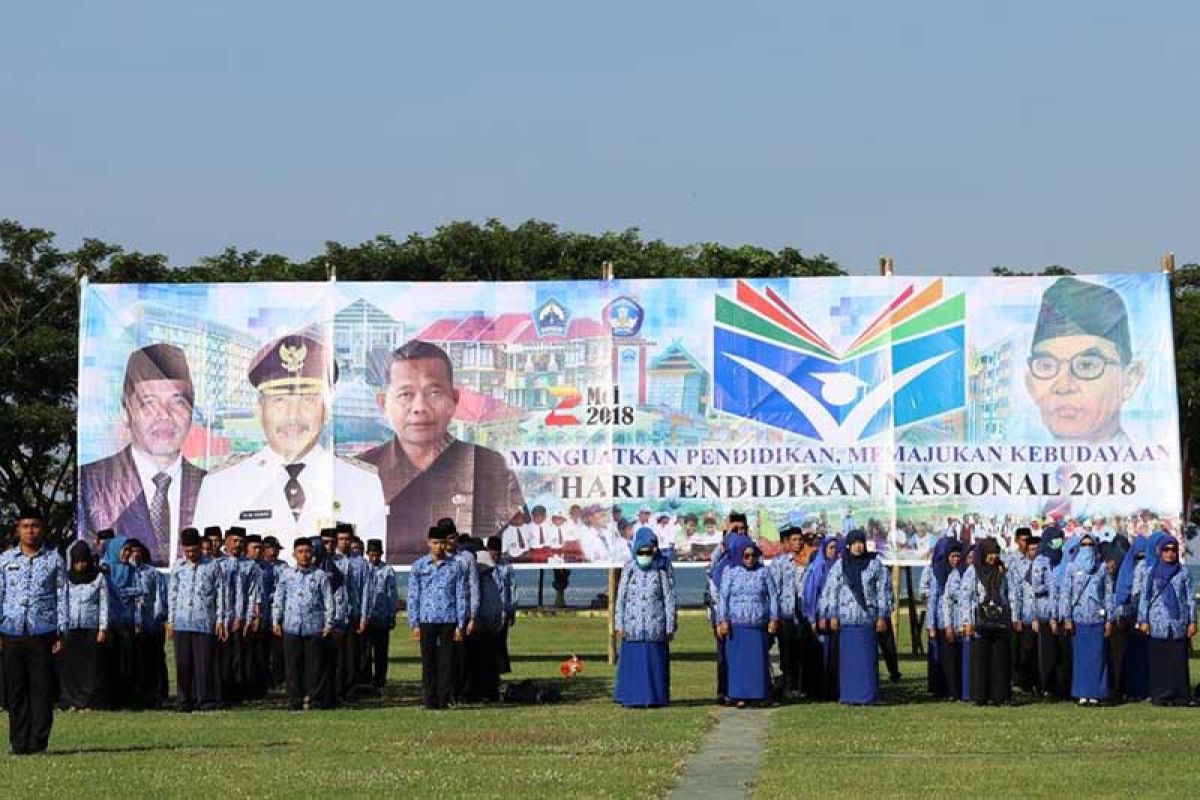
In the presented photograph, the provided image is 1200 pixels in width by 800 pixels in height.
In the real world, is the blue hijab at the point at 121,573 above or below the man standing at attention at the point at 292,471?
below

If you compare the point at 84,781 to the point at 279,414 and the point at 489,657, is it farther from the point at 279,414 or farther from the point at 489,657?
the point at 279,414

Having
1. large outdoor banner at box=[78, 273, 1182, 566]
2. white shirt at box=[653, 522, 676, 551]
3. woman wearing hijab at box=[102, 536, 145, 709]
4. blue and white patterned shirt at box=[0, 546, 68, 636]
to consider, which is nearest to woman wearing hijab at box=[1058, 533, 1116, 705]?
large outdoor banner at box=[78, 273, 1182, 566]

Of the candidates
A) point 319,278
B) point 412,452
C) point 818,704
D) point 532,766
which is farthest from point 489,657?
point 319,278

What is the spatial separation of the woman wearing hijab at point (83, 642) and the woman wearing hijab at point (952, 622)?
8.12 metres

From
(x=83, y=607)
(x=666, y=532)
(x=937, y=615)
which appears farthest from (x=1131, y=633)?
(x=83, y=607)

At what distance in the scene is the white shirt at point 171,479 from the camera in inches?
1142

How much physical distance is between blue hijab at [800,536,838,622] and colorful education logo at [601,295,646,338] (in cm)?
584

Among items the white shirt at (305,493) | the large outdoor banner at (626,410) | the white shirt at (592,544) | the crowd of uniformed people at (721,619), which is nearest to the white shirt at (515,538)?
the large outdoor banner at (626,410)

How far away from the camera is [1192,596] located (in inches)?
876

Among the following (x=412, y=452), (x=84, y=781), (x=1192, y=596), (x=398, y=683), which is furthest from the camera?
(x=412, y=452)

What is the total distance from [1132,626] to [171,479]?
1251cm

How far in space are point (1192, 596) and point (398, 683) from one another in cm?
944

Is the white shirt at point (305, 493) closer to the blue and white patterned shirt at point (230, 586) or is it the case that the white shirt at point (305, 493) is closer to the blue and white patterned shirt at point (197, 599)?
the blue and white patterned shirt at point (230, 586)

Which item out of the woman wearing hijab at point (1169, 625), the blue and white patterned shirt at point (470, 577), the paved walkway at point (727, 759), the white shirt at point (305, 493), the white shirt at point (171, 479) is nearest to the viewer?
the paved walkway at point (727, 759)
